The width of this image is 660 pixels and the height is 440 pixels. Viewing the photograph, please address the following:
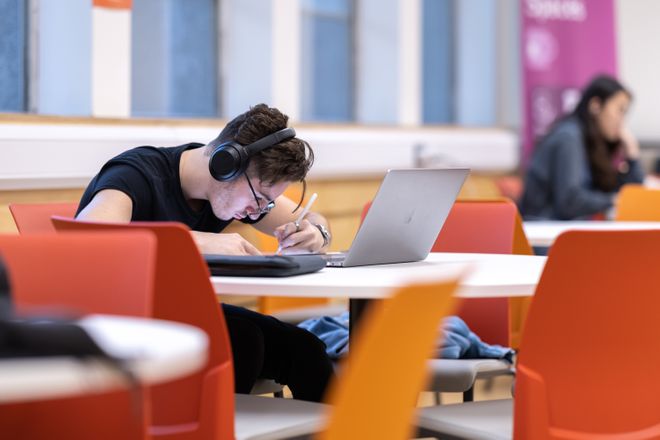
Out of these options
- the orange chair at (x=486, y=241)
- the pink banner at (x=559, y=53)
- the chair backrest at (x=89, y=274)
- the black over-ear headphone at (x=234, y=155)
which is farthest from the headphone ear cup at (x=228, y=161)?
the pink banner at (x=559, y=53)

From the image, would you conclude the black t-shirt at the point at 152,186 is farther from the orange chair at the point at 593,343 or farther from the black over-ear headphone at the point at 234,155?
the orange chair at the point at 593,343

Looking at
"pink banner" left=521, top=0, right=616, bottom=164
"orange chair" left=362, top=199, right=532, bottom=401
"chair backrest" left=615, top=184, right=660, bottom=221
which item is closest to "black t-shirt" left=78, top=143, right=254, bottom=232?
"orange chair" left=362, top=199, right=532, bottom=401

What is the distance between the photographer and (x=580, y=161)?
502cm

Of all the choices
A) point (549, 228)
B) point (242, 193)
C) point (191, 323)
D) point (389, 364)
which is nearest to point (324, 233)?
point (242, 193)

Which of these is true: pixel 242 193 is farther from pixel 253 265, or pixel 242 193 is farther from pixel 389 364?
pixel 389 364

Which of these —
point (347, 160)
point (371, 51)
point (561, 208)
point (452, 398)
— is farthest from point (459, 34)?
point (452, 398)

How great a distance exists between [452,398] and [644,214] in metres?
1.09

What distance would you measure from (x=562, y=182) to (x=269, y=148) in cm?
285

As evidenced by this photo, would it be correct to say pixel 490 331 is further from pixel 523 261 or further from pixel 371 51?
pixel 371 51

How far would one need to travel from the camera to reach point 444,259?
2.57 m

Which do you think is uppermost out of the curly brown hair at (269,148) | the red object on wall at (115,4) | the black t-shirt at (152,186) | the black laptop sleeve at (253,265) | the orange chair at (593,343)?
the red object on wall at (115,4)

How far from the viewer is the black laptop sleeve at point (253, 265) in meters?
2.01

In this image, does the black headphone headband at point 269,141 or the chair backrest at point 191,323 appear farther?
the black headphone headband at point 269,141

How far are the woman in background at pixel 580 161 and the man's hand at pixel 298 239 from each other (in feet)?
8.23
